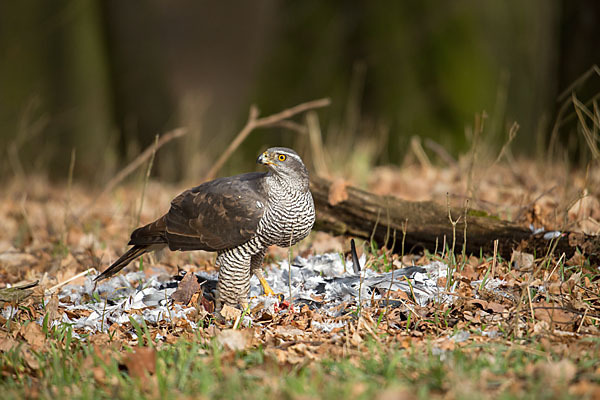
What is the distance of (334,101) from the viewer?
37.9 ft

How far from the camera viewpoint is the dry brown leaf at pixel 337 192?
177 inches

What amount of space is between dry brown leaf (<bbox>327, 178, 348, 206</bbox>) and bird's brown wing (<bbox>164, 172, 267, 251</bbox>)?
85 cm

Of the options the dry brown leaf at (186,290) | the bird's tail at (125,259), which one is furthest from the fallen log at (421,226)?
the bird's tail at (125,259)

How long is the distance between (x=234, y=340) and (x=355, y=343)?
65 centimetres

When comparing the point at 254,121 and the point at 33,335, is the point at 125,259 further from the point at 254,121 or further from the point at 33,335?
the point at 254,121

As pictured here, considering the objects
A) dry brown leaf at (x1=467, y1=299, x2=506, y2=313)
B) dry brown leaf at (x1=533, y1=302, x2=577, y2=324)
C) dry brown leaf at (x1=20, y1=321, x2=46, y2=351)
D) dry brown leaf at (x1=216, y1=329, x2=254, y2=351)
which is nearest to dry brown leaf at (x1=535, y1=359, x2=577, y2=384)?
dry brown leaf at (x1=533, y1=302, x2=577, y2=324)

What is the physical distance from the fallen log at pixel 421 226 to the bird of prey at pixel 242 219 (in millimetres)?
908

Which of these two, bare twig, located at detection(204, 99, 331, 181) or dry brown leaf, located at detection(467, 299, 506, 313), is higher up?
bare twig, located at detection(204, 99, 331, 181)

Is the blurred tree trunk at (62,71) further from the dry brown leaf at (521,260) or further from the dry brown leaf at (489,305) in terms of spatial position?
the dry brown leaf at (489,305)

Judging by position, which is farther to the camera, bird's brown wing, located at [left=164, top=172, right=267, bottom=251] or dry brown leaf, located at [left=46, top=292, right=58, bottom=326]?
dry brown leaf, located at [left=46, top=292, right=58, bottom=326]

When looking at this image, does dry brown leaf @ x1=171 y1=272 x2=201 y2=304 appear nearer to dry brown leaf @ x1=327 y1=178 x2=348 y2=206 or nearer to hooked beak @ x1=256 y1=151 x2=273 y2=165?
hooked beak @ x1=256 y1=151 x2=273 y2=165

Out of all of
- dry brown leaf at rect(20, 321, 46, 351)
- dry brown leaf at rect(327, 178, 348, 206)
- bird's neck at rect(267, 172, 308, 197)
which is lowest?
dry brown leaf at rect(20, 321, 46, 351)

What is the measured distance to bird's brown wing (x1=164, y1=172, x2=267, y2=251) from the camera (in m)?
3.55

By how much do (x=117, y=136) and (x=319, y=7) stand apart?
5.08m
